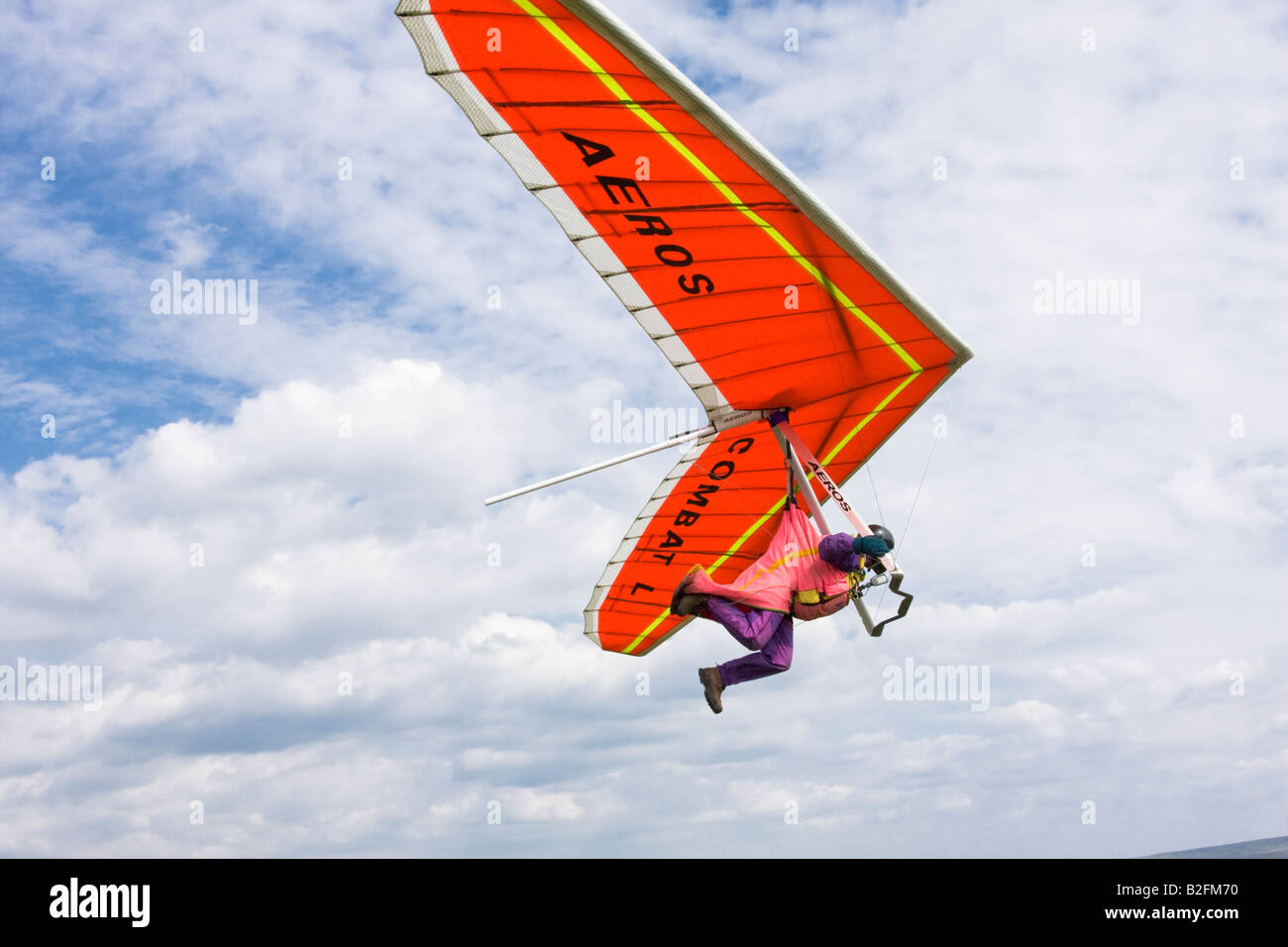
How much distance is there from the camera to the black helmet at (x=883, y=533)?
29.7 feet

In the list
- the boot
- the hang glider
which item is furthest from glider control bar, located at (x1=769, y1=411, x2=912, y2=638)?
the boot

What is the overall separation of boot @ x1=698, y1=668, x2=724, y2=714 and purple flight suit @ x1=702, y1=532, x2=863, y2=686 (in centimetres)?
6

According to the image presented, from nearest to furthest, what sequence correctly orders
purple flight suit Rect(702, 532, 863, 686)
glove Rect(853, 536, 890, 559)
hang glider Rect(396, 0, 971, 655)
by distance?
hang glider Rect(396, 0, 971, 655), glove Rect(853, 536, 890, 559), purple flight suit Rect(702, 532, 863, 686)

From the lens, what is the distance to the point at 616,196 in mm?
8477

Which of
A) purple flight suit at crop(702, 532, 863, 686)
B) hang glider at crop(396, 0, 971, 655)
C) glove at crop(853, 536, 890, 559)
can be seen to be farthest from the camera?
purple flight suit at crop(702, 532, 863, 686)

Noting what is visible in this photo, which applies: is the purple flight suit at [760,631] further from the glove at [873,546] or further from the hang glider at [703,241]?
the hang glider at [703,241]

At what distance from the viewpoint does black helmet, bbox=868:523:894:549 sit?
9055 millimetres

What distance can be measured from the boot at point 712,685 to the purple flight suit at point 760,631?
59 millimetres

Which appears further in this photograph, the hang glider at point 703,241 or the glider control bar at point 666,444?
the glider control bar at point 666,444

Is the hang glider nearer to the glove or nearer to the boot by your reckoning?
the glove

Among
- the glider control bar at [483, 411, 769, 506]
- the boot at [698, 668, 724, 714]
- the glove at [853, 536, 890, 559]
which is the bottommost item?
the boot at [698, 668, 724, 714]

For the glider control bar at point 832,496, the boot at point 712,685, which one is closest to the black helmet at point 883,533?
the glider control bar at point 832,496

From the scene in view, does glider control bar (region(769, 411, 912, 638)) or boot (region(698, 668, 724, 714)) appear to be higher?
glider control bar (region(769, 411, 912, 638))
